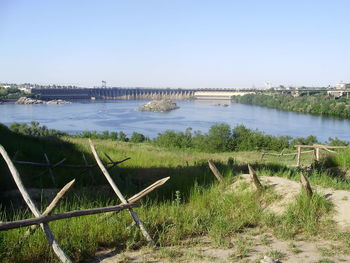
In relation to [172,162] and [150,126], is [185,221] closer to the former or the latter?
[172,162]

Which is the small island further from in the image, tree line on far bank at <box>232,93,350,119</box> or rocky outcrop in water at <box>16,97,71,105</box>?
rocky outcrop in water at <box>16,97,71,105</box>

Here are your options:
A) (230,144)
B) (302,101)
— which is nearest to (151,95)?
(302,101)

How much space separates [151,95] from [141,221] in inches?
5418

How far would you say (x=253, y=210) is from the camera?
5402 millimetres

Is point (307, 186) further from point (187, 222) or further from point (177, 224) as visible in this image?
point (177, 224)

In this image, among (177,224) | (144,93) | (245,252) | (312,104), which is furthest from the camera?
(144,93)

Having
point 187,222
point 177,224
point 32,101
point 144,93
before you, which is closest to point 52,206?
point 177,224

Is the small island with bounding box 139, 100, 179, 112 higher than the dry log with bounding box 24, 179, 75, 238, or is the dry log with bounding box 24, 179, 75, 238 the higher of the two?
the dry log with bounding box 24, 179, 75, 238

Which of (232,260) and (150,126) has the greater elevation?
(232,260)

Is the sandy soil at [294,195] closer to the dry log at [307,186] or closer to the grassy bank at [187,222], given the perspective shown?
the grassy bank at [187,222]

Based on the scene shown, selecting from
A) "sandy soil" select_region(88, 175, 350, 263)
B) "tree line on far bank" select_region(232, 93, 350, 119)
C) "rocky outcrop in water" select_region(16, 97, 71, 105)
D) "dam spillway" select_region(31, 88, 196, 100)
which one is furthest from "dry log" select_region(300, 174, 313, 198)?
"dam spillway" select_region(31, 88, 196, 100)

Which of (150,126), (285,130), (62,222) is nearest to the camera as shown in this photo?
(62,222)

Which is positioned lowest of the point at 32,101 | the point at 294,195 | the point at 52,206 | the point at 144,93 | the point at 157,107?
the point at 157,107

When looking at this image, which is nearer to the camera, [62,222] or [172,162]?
[62,222]
